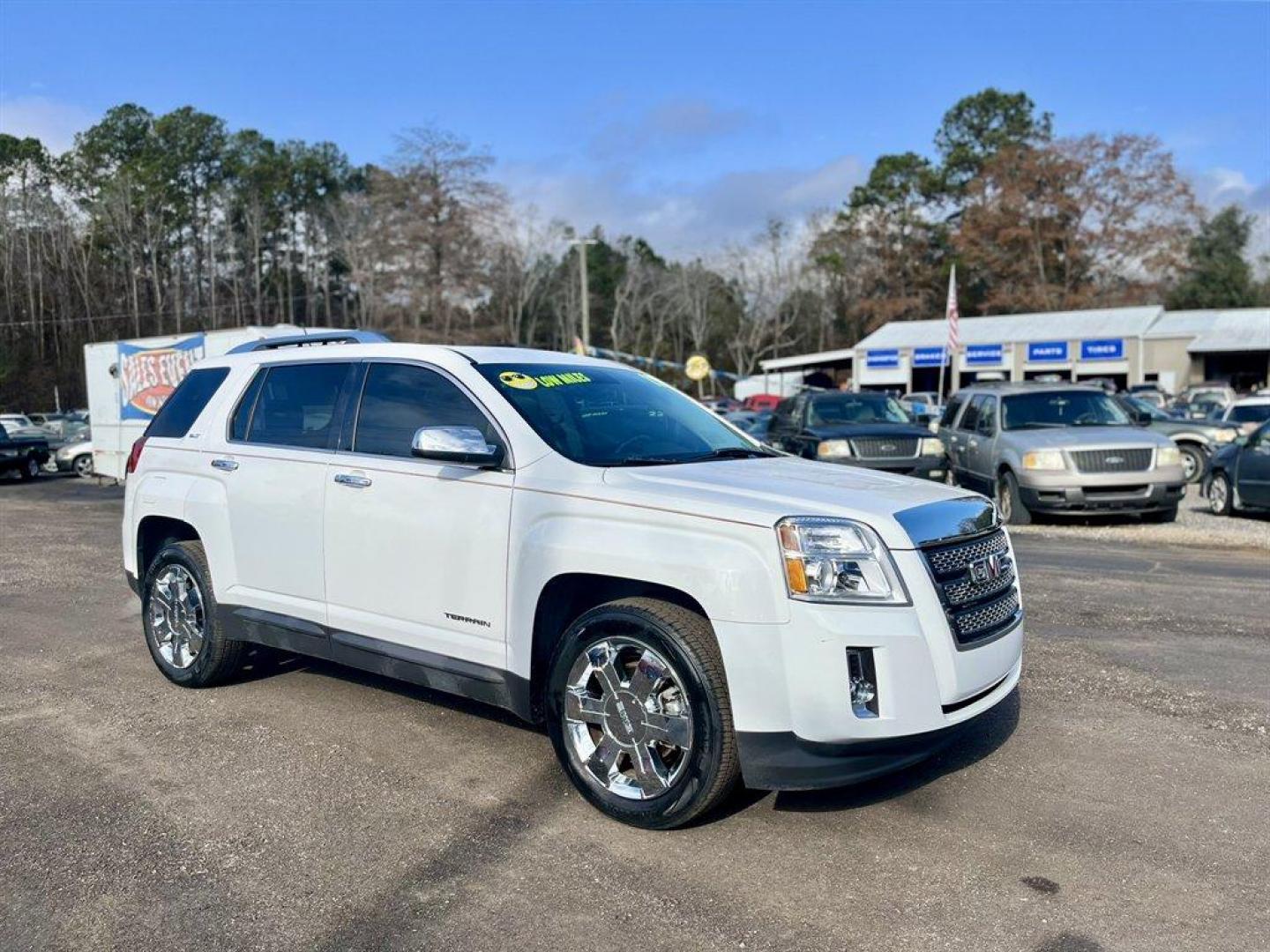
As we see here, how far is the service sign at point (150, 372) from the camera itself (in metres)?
20.8

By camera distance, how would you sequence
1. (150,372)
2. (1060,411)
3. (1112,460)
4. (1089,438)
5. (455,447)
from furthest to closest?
(150,372)
(1060,411)
(1089,438)
(1112,460)
(455,447)

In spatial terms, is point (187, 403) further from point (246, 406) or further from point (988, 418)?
point (988, 418)

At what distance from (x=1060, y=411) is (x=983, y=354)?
42469 millimetres

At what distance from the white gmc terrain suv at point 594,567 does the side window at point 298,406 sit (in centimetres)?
2

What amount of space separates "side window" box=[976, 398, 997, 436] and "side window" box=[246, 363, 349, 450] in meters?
10.3

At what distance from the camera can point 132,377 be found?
844 inches

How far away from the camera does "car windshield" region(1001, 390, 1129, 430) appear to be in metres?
13.8

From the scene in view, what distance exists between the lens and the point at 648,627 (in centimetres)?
408

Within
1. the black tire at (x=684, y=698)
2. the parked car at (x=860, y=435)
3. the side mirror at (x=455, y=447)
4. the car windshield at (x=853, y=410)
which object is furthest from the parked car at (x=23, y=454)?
the black tire at (x=684, y=698)

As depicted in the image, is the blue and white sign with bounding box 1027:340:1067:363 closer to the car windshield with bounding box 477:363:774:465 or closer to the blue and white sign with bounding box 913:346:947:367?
the blue and white sign with bounding box 913:346:947:367

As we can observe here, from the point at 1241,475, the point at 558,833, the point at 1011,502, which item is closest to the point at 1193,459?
the point at 1241,475

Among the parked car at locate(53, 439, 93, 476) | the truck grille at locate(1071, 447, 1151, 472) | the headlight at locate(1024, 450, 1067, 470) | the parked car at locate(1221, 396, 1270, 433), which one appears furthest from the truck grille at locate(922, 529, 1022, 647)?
the parked car at locate(53, 439, 93, 476)

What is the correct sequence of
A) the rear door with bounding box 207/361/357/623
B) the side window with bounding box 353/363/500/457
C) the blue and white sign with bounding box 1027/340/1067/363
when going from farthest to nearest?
the blue and white sign with bounding box 1027/340/1067/363
the rear door with bounding box 207/361/357/623
the side window with bounding box 353/363/500/457

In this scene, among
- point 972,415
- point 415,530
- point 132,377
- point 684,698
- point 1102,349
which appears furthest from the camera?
point 1102,349
